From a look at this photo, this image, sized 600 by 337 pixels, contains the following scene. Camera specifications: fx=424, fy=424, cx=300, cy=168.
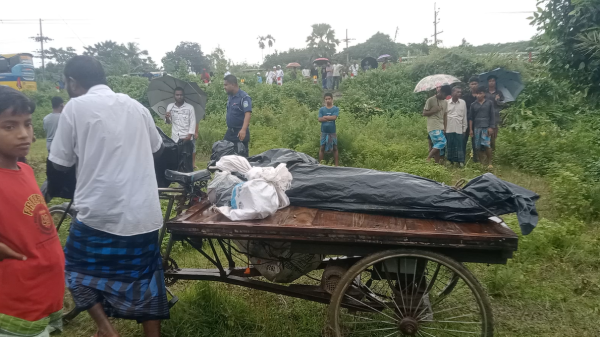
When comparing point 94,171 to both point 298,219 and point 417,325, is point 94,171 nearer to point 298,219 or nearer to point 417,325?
point 298,219

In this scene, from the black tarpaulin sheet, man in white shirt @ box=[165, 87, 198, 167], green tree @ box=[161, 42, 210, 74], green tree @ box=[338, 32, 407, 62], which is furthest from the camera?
green tree @ box=[338, 32, 407, 62]

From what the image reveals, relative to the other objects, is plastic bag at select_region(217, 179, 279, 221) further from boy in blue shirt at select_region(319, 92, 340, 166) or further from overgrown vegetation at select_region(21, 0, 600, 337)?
boy in blue shirt at select_region(319, 92, 340, 166)

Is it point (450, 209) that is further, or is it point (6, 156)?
point (450, 209)

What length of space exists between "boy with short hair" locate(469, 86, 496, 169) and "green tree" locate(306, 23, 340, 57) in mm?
51385

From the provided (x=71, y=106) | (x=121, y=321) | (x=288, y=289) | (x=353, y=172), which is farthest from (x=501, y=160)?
(x=71, y=106)

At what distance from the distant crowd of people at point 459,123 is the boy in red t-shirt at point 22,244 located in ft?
23.2

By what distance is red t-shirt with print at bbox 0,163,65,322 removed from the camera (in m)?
1.76

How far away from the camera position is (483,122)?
8008 millimetres

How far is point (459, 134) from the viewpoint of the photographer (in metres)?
8.10

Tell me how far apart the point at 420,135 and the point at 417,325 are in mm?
8778

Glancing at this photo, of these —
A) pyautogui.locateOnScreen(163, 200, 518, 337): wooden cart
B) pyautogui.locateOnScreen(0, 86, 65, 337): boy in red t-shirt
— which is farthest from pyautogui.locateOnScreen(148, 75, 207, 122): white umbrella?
pyautogui.locateOnScreen(0, 86, 65, 337): boy in red t-shirt

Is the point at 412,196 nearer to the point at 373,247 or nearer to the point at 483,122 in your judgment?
the point at 373,247

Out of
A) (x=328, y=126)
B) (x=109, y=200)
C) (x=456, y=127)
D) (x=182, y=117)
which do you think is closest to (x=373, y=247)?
(x=109, y=200)

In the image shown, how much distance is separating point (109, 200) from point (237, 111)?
4335 millimetres
